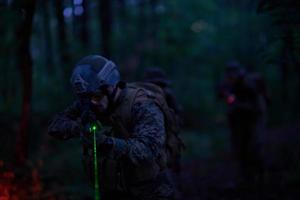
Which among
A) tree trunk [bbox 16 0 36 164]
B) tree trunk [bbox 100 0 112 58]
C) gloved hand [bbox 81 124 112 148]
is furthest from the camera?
tree trunk [bbox 100 0 112 58]

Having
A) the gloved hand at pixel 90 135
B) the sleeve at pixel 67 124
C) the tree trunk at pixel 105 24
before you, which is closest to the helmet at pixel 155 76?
the sleeve at pixel 67 124

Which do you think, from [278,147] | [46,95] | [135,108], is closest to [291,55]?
[135,108]

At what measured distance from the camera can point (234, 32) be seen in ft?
82.3

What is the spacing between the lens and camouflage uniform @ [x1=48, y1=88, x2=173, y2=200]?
3.88m

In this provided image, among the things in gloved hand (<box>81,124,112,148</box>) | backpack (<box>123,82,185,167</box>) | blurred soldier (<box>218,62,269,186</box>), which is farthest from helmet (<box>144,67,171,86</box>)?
gloved hand (<box>81,124,112,148</box>)

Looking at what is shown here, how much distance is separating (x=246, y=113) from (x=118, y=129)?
6.52m

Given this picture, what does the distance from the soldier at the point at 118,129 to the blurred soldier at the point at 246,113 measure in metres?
5.71

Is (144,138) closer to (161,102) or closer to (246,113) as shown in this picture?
(161,102)

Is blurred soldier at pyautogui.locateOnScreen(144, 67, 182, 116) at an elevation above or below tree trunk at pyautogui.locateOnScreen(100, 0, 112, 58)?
below

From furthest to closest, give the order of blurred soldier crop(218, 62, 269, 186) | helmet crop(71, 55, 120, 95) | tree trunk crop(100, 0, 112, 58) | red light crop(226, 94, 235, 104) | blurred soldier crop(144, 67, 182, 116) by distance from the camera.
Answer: tree trunk crop(100, 0, 112, 58), red light crop(226, 94, 235, 104), blurred soldier crop(218, 62, 269, 186), blurred soldier crop(144, 67, 182, 116), helmet crop(71, 55, 120, 95)

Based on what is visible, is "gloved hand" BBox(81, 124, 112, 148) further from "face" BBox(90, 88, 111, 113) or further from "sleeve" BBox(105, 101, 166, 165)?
"face" BBox(90, 88, 111, 113)

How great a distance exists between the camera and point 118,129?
14.1ft

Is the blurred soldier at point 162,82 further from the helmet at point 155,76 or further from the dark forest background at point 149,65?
the dark forest background at point 149,65

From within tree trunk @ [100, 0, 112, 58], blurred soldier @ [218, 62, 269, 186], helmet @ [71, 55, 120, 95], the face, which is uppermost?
tree trunk @ [100, 0, 112, 58]
